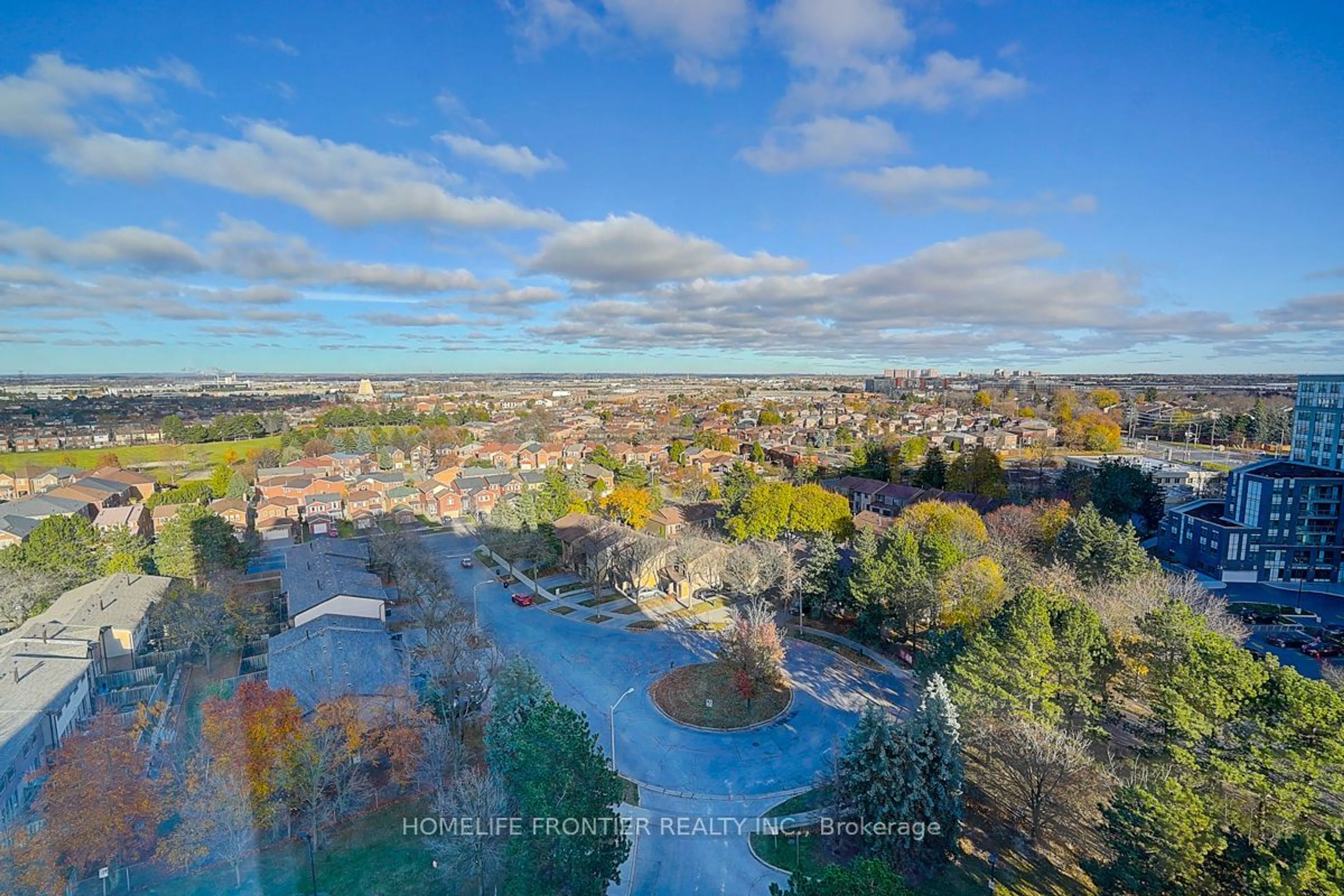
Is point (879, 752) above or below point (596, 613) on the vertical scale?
above

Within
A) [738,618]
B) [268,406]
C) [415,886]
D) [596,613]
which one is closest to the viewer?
[415,886]

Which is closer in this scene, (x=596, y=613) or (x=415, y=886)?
(x=415, y=886)

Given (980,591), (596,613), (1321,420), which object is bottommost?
(596,613)

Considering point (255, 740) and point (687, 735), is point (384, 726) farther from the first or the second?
point (687, 735)

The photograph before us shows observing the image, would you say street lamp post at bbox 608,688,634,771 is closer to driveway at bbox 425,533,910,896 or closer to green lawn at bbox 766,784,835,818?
driveway at bbox 425,533,910,896

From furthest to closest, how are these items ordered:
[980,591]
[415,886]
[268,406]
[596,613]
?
[268,406] → [596,613] → [980,591] → [415,886]

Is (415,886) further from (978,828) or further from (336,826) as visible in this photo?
(978,828)

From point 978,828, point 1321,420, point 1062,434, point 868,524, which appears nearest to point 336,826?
point 978,828

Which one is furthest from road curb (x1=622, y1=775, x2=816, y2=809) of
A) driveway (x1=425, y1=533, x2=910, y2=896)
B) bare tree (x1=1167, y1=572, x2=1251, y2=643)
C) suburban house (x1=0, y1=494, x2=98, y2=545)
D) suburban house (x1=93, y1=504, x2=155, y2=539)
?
suburban house (x1=93, y1=504, x2=155, y2=539)

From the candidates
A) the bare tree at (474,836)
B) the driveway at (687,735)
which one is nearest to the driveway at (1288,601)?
the driveway at (687,735)
